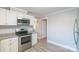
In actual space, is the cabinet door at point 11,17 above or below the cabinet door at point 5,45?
above

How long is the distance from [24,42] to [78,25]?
268 cm

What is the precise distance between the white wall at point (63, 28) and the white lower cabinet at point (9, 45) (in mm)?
2816

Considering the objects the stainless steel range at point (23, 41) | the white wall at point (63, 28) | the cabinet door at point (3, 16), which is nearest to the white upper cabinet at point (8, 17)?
the cabinet door at point (3, 16)

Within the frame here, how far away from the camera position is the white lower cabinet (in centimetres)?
258

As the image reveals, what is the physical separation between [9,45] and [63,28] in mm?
3173

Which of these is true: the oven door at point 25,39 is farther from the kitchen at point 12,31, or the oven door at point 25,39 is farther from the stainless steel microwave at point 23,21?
the stainless steel microwave at point 23,21

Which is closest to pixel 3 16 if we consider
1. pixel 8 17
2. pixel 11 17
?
pixel 8 17

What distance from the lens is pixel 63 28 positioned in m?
4.51

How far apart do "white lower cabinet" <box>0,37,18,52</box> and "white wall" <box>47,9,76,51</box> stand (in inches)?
111

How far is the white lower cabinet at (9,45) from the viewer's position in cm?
258

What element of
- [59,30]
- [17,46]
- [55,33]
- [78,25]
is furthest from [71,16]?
[17,46]

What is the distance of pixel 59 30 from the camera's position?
484cm

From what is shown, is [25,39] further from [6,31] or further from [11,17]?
[11,17]
